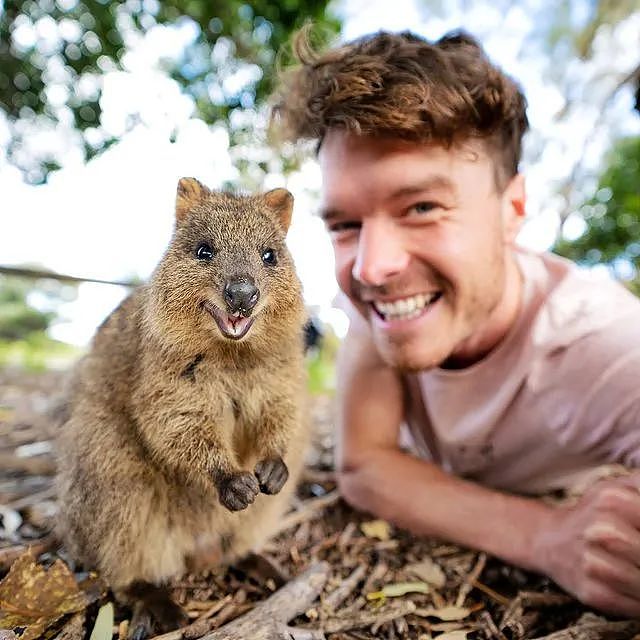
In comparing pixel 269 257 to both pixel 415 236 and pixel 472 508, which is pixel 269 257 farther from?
pixel 472 508

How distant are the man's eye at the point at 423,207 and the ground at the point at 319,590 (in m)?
1.65

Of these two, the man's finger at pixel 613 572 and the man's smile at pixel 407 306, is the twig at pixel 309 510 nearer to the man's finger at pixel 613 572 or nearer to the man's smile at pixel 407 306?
the man's smile at pixel 407 306

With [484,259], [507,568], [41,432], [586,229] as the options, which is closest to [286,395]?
[484,259]

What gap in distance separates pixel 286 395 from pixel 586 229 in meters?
4.23

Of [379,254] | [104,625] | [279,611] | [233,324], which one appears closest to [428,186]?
[379,254]

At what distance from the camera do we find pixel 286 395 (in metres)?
2.11

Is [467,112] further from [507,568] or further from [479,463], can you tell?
[507,568]

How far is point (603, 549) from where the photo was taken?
2215 mm

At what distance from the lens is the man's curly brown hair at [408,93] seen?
2557 mm

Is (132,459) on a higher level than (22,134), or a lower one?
lower

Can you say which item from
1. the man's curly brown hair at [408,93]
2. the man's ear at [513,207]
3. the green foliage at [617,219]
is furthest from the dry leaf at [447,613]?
the green foliage at [617,219]

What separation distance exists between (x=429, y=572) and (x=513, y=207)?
194cm

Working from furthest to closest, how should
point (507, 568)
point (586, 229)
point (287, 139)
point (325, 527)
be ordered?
point (586, 229) < point (287, 139) < point (325, 527) < point (507, 568)

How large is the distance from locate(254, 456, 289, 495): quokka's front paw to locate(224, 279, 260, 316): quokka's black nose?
0.55 metres
